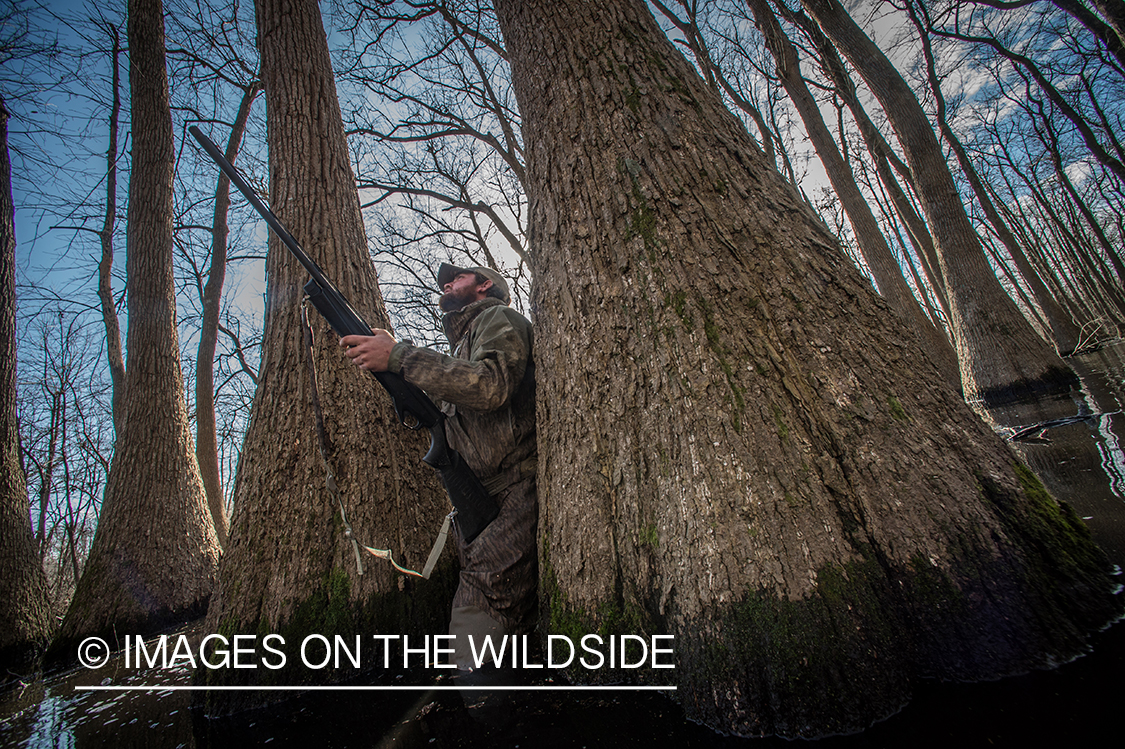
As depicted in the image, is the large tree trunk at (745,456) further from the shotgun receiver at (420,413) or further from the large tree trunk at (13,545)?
the large tree trunk at (13,545)

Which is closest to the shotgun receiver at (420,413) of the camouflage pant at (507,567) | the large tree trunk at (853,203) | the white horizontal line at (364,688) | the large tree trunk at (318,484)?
the camouflage pant at (507,567)

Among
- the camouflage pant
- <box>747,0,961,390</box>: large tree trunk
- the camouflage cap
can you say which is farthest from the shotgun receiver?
<box>747,0,961,390</box>: large tree trunk

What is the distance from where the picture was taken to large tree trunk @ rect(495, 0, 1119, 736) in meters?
1.11

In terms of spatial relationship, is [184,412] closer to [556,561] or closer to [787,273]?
[556,561]

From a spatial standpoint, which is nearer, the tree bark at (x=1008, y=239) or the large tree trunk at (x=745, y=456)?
the large tree trunk at (x=745, y=456)

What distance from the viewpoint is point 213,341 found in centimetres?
852

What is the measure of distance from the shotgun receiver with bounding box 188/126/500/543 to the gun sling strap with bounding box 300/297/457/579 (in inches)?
4.7

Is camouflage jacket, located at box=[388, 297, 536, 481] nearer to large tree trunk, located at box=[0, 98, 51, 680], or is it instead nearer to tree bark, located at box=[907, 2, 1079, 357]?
large tree trunk, located at box=[0, 98, 51, 680]

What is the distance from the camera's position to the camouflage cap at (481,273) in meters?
2.72

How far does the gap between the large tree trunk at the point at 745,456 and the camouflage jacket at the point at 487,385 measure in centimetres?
22

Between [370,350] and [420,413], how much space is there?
390mm

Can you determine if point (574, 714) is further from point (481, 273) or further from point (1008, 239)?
point (1008, 239)

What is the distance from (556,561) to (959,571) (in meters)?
1.20

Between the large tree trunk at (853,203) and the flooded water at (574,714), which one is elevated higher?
the large tree trunk at (853,203)
